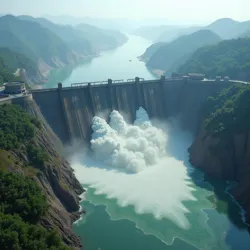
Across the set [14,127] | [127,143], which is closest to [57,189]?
[14,127]

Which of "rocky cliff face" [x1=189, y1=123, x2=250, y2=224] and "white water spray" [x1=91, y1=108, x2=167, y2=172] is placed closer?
"rocky cliff face" [x1=189, y1=123, x2=250, y2=224]

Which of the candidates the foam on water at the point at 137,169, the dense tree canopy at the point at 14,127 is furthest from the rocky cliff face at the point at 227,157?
the dense tree canopy at the point at 14,127

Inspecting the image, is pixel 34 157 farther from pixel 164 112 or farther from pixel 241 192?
pixel 164 112

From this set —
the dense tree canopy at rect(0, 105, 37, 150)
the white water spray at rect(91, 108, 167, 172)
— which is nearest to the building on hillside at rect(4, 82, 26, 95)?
the dense tree canopy at rect(0, 105, 37, 150)

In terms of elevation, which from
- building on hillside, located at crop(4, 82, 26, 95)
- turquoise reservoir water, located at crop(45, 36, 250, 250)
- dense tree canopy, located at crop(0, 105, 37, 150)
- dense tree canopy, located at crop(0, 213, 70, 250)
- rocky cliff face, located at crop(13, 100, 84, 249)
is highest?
building on hillside, located at crop(4, 82, 26, 95)

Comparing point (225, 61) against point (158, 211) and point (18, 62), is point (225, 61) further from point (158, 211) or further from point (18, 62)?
point (18, 62)

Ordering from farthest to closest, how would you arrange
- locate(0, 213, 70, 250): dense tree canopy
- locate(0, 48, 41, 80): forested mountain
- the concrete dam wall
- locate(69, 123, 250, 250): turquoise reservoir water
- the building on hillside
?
1. locate(0, 48, 41, 80): forested mountain
2. the concrete dam wall
3. the building on hillside
4. locate(69, 123, 250, 250): turquoise reservoir water
5. locate(0, 213, 70, 250): dense tree canopy

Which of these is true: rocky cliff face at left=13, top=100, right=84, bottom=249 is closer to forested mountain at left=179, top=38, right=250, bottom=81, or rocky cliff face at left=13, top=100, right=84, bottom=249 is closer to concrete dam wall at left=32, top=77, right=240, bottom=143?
concrete dam wall at left=32, top=77, right=240, bottom=143
